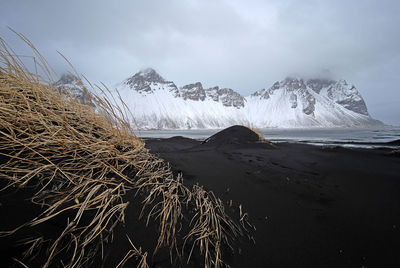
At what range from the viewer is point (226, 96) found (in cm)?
14875

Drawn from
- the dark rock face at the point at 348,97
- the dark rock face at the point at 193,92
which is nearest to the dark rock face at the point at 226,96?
the dark rock face at the point at 193,92

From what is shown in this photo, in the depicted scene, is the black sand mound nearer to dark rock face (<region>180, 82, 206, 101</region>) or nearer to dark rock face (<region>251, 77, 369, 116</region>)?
dark rock face (<region>180, 82, 206, 101</region>)

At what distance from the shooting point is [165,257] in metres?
0.83

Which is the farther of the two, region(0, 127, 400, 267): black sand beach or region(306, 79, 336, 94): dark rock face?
region(306, 79, 336, 94): dark rock face

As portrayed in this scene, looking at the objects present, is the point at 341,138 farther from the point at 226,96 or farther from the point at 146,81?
the point at 226,96

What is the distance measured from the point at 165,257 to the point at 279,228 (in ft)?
2.75

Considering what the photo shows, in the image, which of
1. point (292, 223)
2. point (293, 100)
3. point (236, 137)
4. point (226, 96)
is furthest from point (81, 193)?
point (293, 100)

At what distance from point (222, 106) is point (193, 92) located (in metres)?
28.5

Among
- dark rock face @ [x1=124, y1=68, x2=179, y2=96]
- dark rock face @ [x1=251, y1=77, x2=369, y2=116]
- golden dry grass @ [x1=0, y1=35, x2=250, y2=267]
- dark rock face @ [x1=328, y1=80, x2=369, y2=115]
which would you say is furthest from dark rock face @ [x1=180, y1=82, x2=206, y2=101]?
dark rock face @ [x1=328, y1=80, x2=369, y2=115]

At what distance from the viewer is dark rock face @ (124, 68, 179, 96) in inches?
4751

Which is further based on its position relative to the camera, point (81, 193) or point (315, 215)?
point (315, 215)

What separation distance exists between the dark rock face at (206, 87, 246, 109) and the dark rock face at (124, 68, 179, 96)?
122ft

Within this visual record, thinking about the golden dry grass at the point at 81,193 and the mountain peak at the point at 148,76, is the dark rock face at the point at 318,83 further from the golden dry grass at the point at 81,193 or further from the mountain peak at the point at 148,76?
the golden dry grass at the point at 81,193

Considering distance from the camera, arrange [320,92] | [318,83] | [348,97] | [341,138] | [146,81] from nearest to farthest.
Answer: [341,138], [146,81], [348,97], [320,92], [318,83]
